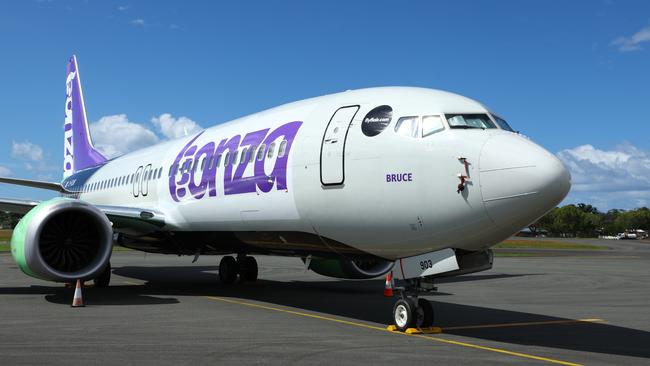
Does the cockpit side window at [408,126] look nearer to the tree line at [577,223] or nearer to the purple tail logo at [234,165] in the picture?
the purple tail logo at [234,165]

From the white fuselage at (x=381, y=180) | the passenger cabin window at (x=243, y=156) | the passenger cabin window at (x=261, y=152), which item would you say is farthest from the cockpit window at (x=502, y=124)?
the passenger cabin window at (x=243, y=156)

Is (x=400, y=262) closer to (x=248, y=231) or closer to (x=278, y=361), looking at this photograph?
(x=278, y=361)

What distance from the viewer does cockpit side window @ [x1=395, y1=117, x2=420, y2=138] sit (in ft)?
28.9

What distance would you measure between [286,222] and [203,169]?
3.65 meters

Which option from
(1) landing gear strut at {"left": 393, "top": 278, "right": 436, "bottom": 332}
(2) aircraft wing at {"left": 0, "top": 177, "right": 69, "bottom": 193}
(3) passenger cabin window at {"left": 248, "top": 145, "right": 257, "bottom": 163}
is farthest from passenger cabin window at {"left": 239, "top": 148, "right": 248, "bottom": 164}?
(2) aircraft wing at {"left": 0, "top": 177, "right": 69, "bottom": 193}

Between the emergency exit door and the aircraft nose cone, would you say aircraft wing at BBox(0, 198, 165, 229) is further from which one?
the aircraft nose cone

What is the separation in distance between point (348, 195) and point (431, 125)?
5.04 feet

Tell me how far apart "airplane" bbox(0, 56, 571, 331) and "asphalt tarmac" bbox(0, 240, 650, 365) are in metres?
0.97

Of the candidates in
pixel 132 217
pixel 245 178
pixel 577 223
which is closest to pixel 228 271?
pixel 132 217

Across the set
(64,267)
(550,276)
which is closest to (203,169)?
(64,267)

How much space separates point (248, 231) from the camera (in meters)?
12.0

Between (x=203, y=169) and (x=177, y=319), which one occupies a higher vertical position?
(x=203, y=169)

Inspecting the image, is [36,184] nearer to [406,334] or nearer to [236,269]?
[236,269]

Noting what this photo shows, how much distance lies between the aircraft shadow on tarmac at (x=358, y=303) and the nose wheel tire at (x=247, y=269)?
1.17 feet
